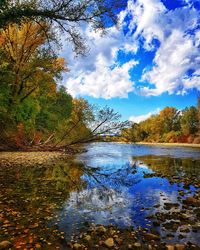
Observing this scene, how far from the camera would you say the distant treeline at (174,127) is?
98.6 metres

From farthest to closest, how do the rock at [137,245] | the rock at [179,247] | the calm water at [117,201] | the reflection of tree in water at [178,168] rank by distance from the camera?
1. the reflection of tree in water at [178,168]
2. the calm water at [117,201]
3. the rock at [137,245]
4. the rock at [179,247]

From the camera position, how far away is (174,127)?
115m

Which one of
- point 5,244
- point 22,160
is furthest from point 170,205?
point 22,160

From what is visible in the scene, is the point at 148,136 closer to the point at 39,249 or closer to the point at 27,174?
the point at 27,174

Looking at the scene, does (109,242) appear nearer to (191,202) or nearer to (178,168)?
(191,202)

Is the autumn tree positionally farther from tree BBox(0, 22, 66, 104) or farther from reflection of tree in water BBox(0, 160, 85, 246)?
reflection of tree in water BBox(0, 160, 85, 246)

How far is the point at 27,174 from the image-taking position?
1553 centimetres

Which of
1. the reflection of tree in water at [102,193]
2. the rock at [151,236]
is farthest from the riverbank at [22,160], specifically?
the rock at [151,236]

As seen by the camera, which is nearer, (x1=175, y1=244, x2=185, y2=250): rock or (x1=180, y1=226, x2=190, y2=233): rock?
(x1=175, y1=244, x2=185, y2=250): rock

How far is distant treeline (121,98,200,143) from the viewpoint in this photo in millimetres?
98562

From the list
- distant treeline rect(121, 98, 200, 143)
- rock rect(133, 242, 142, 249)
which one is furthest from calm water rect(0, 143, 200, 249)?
distant treeline rect(121, 98, 200, 143)

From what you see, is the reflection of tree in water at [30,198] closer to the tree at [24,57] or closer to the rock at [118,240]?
the rock at [118,240]

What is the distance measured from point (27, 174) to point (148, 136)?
106 m

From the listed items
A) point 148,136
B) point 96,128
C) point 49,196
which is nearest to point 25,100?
point 96,128
